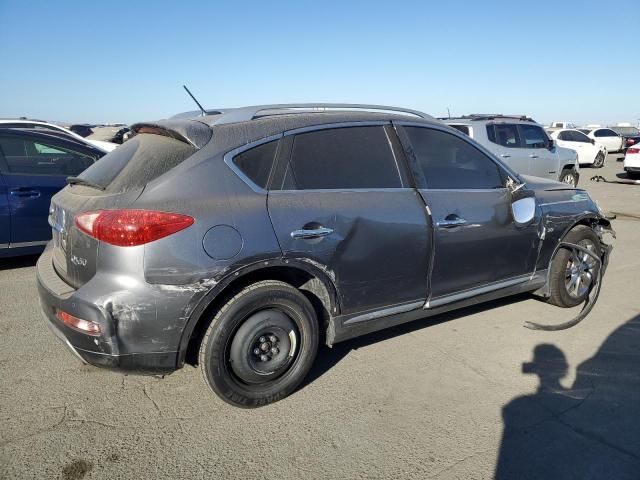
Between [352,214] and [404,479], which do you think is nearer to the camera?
[404,479]

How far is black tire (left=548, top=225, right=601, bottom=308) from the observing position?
13.8 ft

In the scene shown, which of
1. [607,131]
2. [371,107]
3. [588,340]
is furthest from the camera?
[607,131]

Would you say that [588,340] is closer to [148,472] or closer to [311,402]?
[311,402]

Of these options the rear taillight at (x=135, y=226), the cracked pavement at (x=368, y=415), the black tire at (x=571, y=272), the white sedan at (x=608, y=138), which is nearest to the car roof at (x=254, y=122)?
the rear taillight at (x=135, y=226)

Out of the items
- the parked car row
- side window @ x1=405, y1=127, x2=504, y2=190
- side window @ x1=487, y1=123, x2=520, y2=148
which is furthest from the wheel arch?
side window @ x1=487, y1=123, x2=520, y2=148

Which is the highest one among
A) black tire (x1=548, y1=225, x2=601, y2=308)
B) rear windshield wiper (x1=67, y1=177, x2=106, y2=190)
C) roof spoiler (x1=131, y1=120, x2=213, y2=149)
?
roof spoiler (x1=131, y1=120, x2=213, y2=149)

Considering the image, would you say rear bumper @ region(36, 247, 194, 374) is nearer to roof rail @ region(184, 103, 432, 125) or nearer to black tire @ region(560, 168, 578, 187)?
roof rail @ region(184, 103, 432, 125)

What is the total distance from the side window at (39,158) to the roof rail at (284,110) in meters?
2.97

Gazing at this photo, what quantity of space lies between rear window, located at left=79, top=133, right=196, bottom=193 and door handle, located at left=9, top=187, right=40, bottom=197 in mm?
2533

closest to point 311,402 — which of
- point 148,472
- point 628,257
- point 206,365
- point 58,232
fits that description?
point 206,365

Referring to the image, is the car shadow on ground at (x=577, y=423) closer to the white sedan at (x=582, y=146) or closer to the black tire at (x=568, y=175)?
the black tire at (x=568, y=175)

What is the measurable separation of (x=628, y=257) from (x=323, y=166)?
511cm

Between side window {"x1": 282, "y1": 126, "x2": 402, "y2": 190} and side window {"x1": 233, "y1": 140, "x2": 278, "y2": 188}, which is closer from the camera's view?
side window {"x1": 233, "y1": 140, "x2": 278, "y2": 188}

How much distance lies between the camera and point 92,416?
271cm
